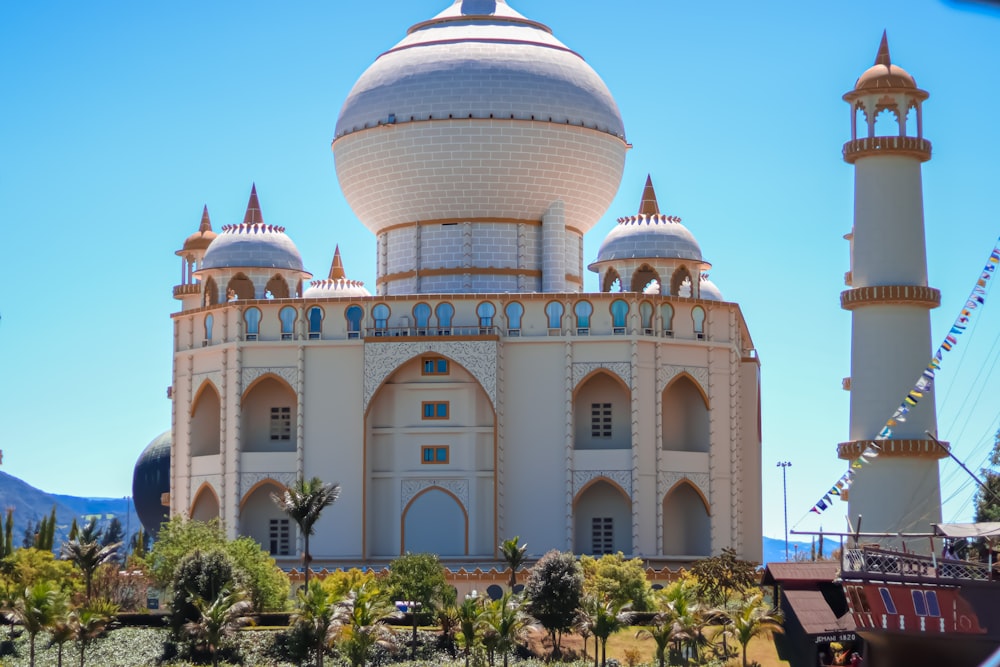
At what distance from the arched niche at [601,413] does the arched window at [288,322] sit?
409 inches

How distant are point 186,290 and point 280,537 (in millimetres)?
15045

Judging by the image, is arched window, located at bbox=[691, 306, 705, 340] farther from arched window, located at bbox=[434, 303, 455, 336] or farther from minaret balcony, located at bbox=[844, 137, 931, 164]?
minaret balcony, located at bbox=[844, 137, 931, 164]

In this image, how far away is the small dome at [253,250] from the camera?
67.1 m

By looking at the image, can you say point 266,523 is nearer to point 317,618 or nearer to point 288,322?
point 288,322

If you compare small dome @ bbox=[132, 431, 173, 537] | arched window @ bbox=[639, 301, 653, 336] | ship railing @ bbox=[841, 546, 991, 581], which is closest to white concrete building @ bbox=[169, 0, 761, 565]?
arched window @ bbox=[639, 301, 653, 336]

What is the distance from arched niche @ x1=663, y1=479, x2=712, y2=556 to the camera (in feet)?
211

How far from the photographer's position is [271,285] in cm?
6806

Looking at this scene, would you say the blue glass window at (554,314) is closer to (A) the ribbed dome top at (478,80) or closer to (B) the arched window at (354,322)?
(B) the arched window at (354,322)

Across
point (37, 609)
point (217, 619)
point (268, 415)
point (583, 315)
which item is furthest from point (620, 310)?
point (37, 609)

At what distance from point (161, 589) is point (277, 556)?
908 centimetres

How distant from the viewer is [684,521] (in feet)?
212

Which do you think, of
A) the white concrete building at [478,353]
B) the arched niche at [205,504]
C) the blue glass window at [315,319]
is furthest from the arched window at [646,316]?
the arched niche at [205,504]

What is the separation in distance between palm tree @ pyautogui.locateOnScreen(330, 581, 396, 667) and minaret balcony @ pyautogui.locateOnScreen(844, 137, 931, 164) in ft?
70.1

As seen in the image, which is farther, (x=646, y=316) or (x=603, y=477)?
(x=646, y=316)
